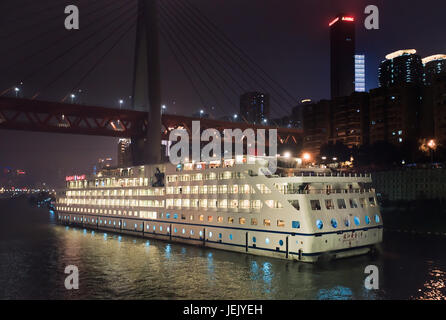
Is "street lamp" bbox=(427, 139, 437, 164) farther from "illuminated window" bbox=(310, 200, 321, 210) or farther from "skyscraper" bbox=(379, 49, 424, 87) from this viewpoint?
"skyscraper" bbox=(379, 49, 424, 87)

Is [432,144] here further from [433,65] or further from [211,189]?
[433,65]

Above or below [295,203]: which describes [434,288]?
below

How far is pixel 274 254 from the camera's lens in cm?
2711

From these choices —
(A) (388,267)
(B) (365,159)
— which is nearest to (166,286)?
(A) (388,267)

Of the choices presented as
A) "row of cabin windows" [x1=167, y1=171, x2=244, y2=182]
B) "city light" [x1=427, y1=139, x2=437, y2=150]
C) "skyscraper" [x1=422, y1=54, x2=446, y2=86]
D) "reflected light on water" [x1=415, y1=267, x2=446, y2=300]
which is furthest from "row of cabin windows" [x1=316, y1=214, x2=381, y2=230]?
"skyscraper" [x1=422, y1=54, x2=446, y2=86]

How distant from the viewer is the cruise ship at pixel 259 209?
2584 centimetres

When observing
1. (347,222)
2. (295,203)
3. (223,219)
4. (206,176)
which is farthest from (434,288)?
(206,176)

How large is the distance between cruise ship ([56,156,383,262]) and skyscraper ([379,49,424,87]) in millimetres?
151790

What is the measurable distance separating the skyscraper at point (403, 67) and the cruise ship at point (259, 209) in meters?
152

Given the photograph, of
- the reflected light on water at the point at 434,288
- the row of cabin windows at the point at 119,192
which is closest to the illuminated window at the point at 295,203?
the reflected light on water at the point at 434,288

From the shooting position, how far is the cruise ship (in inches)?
1017

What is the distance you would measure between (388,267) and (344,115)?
88741 millimetres

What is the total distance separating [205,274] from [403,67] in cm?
17057

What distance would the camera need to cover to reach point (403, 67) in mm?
166250
